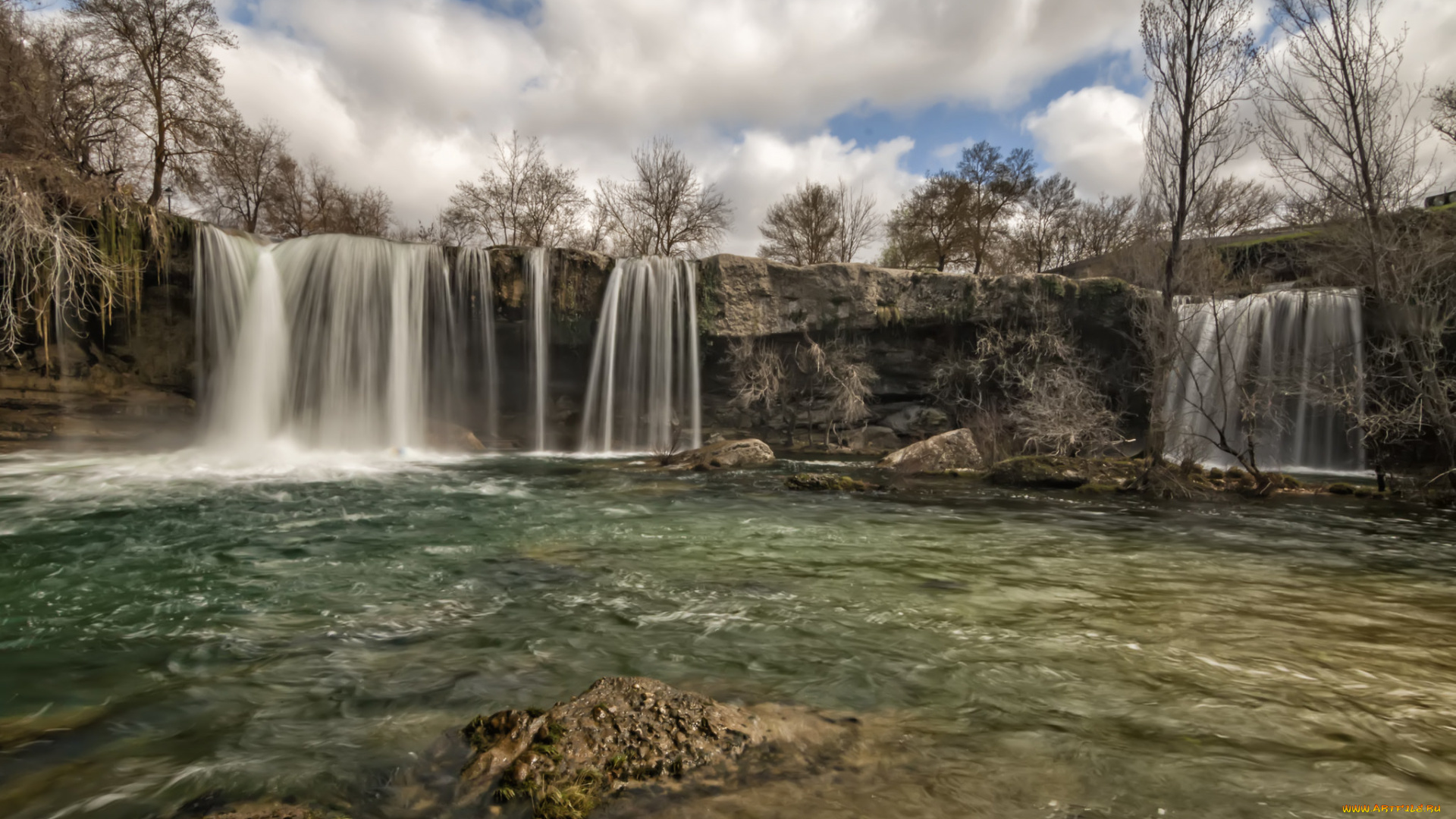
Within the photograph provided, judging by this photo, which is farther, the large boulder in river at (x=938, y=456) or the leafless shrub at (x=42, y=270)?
the large boulder in river at (x=938, y=456)

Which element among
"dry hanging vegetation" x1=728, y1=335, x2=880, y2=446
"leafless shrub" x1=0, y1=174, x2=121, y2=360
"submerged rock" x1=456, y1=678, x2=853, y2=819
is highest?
"leafless shrub" x1=0, y1=174, x2=121, y2=360

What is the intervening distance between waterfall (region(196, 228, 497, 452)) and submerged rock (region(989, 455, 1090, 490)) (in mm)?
13463

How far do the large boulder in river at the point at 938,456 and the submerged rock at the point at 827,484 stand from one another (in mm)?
2891

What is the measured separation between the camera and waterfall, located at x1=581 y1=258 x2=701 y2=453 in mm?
19656

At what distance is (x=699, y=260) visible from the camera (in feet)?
65.8

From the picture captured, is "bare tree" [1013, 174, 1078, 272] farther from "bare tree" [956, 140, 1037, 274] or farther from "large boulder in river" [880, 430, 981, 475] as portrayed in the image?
"large boulder in river" [880, 430, 981, 475]

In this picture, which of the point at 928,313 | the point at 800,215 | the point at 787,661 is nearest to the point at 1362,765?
the point at 787,661

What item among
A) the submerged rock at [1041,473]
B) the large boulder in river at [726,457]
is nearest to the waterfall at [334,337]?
the large boulder in river at [726,457]

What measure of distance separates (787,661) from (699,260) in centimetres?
1723

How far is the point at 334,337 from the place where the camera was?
1670cm

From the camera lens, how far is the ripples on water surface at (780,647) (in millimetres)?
2594

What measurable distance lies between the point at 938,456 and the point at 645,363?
892 centimetres

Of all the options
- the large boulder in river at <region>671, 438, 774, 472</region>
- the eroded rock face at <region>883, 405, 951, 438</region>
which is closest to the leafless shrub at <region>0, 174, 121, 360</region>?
the large boulder in river at <region>671, 438, 774, 472</region>

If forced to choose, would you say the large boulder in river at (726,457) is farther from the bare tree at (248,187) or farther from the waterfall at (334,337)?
the bare tree at (248,187)
